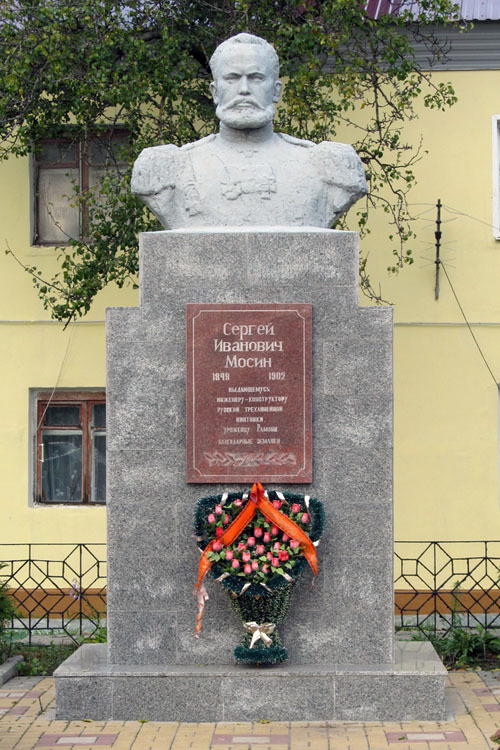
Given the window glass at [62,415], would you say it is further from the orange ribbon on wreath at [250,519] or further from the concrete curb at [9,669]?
the orange ribbon on wreath at [250,519]

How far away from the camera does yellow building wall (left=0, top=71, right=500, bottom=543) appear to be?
1100cm

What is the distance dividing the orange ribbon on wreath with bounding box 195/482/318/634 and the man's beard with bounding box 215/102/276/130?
1.78 metres

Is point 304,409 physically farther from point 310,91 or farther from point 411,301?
point 411,301

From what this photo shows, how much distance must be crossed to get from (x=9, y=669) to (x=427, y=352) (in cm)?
505

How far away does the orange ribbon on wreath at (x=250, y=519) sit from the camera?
6137 mm

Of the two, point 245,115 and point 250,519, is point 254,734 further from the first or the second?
point 245,115

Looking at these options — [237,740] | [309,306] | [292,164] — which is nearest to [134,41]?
[292,164]

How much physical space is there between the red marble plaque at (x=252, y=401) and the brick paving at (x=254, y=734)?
1137mm

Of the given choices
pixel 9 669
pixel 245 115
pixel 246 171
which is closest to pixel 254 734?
pixel 9 669

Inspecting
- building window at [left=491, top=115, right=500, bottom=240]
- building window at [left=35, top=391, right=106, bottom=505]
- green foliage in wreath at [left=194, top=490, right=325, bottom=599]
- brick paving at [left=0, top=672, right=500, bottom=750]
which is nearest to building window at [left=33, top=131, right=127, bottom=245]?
building window at [left=35, top=391, right=106, bottom=505]

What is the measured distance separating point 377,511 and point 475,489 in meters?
4.87

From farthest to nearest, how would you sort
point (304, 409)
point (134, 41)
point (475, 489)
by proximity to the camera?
point (475, 489) → point (134, 41) → point (304, 409)

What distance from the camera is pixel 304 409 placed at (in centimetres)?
624

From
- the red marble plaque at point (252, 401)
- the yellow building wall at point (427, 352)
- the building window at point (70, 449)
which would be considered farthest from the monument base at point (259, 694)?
the building window at point (70, 449)
